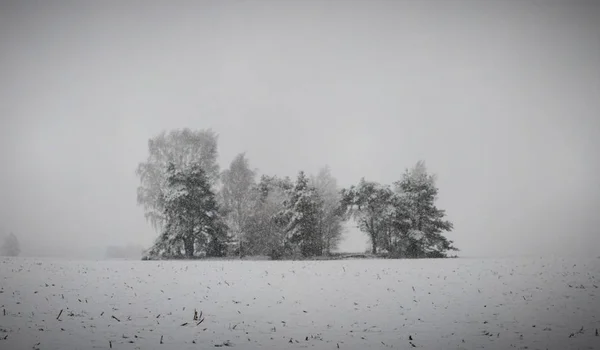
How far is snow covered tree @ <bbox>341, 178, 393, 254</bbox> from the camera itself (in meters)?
39.2

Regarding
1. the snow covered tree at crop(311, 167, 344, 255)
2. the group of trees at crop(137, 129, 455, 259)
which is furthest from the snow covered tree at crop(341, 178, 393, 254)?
the snow covered tree at crop(311, 167, 344, 255)

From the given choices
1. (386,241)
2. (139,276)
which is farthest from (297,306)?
(386,241)

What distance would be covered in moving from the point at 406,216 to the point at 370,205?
4602 mm

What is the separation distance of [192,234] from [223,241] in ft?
11.3

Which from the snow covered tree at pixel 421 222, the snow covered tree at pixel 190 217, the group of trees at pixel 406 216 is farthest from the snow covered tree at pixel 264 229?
the snow covered tree at pixel 421 222

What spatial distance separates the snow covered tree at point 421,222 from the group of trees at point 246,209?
107mm

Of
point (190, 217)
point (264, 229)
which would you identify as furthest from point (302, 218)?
point (190, 217)

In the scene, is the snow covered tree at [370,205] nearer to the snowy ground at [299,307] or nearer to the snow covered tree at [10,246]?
the snowy ground at [299,307]

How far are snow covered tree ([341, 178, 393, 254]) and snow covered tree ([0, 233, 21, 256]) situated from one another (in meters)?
56.0

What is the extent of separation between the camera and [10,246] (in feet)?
176

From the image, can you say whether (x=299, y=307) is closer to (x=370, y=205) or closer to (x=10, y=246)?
(x=370, y=205)

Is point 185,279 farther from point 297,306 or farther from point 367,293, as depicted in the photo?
point 367,293

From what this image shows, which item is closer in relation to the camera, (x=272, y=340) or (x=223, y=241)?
(x=272, y=340)

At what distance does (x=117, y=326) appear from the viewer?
11633 mm
